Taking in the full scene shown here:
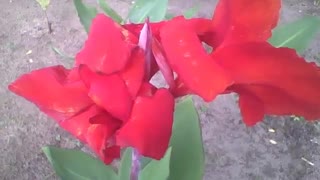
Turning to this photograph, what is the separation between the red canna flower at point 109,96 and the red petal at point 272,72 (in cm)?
5

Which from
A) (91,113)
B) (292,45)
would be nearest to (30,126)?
(292,45)

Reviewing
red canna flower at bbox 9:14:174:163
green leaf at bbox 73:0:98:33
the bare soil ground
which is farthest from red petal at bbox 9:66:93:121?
the bare soil ground

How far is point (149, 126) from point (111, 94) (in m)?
0.03

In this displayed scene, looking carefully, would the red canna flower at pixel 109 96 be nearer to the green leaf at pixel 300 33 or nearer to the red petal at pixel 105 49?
the red petal at pixel 105 49

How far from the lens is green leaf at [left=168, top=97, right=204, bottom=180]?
2.20 ft

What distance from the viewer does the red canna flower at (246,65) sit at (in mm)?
359

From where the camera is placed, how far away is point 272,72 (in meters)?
0.37

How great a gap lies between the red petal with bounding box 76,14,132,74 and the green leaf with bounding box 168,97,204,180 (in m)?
0.30

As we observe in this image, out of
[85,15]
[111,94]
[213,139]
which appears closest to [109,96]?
[111,94]

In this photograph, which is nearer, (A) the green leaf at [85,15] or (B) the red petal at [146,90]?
(B) the red petal at [146,90]

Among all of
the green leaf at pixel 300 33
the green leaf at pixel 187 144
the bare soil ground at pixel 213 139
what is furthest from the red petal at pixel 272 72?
the bare soil ground at pixel 213 139

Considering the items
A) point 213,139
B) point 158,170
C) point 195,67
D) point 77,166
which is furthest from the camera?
point 213,139

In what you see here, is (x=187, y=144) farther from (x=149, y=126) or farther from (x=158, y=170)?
(x=149, y=126)

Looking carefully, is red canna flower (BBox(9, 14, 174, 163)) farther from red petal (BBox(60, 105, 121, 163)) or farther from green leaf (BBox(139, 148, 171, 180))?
green leaf (BBox(139, 148, 171, 180))
